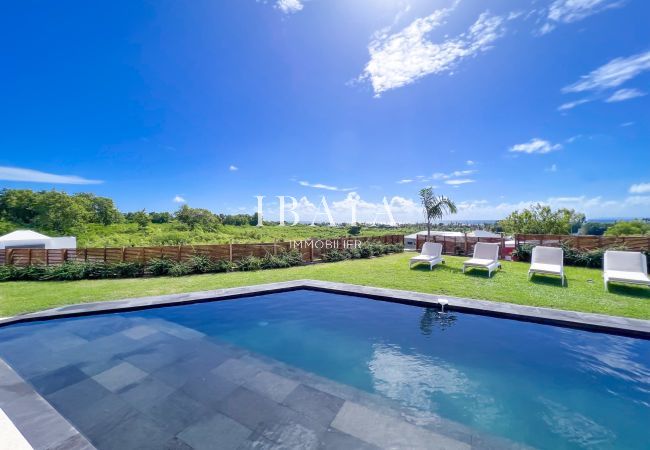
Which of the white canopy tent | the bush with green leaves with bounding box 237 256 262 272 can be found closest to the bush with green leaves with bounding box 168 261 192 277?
the bush with green leaves with bounding box 237 256 262 272

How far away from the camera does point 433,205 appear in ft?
63.4

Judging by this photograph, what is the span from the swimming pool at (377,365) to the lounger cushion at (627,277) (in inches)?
139

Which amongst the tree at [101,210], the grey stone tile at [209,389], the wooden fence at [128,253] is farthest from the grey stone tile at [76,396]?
the tree at [101,210]

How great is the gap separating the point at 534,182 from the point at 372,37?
102 ft

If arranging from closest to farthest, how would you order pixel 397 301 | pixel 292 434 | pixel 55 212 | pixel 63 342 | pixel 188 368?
pixel 292 434, pixel 188 368, pixel 63 342, pixel 397 301, pixel 55 212

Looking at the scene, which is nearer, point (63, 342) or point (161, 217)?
point (63, 342)

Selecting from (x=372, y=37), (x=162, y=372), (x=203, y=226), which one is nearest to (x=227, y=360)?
(x=162, y=372)

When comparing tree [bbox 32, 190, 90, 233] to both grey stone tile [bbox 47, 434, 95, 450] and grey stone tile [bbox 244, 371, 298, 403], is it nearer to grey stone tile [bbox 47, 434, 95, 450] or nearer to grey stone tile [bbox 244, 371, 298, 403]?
grey stone tile [bbox 47, 434, 95, 450]

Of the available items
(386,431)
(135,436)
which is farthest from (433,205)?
(135,436)

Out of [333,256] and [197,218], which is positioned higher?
[197,218]

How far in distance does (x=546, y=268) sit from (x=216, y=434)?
985 cm

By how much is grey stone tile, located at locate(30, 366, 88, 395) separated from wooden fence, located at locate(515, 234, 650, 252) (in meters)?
15.6

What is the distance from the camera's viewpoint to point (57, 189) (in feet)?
128

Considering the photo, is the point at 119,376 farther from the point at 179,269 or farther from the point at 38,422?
the point at 179,269
